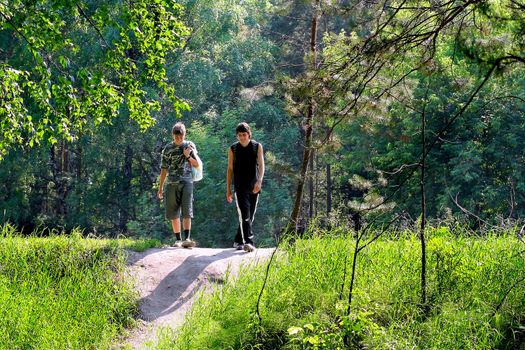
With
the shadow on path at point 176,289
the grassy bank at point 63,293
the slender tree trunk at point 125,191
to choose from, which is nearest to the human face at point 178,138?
the grassy bank at point 63,293

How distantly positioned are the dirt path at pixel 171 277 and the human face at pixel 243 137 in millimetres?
1445

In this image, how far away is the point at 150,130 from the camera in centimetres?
2744

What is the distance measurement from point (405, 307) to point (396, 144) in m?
18.7

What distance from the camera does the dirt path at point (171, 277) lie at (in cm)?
708

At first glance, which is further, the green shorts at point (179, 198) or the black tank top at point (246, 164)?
the green shorts at point (179, 198)

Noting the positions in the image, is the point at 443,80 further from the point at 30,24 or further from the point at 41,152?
the point at 30,24

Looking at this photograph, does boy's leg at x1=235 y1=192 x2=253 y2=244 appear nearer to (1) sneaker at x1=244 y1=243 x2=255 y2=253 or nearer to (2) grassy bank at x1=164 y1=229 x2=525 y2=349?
(1) sneaker at x1=244 y1=243 x2=255 y2=253

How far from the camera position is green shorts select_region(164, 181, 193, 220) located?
9234 millimetres

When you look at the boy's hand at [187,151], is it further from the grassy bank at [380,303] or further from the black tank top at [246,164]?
the grassy bank at [380,303]

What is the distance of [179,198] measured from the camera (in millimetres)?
9297

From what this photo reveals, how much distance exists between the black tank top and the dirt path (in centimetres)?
91

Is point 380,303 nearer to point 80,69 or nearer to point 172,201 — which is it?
point 172,201

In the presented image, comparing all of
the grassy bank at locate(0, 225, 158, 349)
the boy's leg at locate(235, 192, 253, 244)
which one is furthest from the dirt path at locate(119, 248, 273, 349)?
the boy's leg at locate(235, 192, 253, 244)

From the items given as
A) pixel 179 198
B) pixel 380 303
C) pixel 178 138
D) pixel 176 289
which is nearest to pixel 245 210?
pixel 179 198
